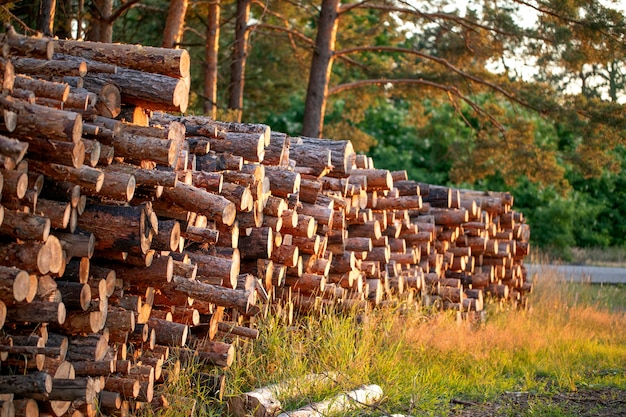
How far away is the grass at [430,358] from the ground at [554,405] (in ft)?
0.13

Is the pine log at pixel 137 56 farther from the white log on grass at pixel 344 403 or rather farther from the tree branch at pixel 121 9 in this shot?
the tree branch at pixel 121 9

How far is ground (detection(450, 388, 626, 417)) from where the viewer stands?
670cm

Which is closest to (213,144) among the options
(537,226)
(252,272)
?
(252,272)

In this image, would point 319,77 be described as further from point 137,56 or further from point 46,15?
point 137,56

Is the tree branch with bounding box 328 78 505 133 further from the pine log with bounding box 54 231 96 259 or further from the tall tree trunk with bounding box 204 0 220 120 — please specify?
the pine log with bounding box 54 231 96 259

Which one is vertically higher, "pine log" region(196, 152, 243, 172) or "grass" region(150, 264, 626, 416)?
"pine log" region(196, 152, 243, 172)

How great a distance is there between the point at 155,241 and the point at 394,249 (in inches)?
180

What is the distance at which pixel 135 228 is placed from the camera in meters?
5.11

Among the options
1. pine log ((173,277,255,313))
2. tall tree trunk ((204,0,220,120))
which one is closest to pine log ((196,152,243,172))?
pine log ((173,277,255,313))

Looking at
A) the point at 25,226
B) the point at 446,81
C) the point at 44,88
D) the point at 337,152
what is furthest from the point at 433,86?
the point at 25,226

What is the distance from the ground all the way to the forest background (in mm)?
5678

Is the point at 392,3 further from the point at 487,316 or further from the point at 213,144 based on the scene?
the point at 213,144

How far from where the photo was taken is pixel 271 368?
658 cm

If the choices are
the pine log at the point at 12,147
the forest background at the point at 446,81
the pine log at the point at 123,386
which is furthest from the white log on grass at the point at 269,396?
the forest background at the point at 446,81
